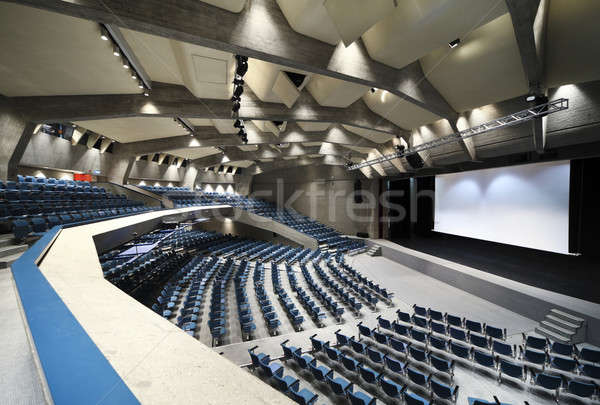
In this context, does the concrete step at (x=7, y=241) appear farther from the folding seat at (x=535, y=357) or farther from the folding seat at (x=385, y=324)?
the folding seat at (x=535, y=357)

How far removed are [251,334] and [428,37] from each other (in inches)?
398

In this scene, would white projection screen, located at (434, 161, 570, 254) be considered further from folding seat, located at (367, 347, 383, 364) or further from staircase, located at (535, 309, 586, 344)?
folding seat, located at (367, 347, 383, 364)

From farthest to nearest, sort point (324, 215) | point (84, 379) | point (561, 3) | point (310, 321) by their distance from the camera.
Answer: point (324, 215) → point (310, 321) → point (561, 3) → point (84, 379)

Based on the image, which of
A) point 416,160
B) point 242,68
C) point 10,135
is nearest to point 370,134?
point 416,160

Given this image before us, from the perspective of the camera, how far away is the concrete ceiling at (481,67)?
7082 mm

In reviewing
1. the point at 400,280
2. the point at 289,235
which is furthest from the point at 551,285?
the point at 289,235

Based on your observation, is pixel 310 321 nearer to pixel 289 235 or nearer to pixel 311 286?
pixel 311 286

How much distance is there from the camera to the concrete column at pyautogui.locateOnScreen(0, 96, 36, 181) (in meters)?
9.73

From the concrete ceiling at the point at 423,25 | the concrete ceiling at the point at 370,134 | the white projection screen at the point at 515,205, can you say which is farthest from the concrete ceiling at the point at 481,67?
the concrete ceiling at the point at 370,134

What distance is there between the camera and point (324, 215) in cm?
2577

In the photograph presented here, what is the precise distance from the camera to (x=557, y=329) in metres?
8.02

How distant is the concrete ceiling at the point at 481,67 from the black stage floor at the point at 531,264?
8.10 m

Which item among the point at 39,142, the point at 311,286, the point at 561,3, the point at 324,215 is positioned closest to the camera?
the point at 561,3

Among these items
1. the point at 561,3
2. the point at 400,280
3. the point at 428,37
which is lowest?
the point at 400,280
